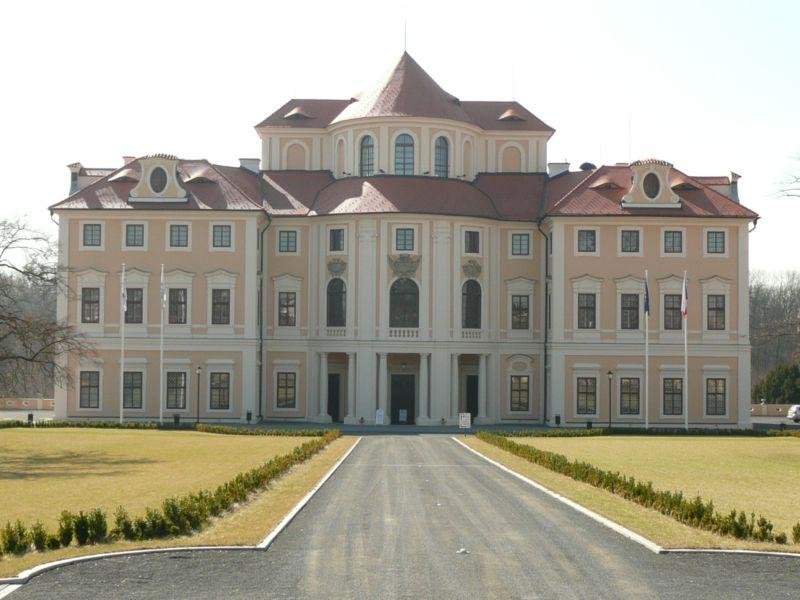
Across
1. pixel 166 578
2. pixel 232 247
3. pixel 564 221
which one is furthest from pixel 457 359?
pixel 166 578

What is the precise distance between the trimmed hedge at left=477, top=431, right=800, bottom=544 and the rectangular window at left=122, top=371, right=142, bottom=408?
106 ft

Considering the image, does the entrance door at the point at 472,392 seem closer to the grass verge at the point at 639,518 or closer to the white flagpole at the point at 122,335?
the white flagpole at the point at 122,335

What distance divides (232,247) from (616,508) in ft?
135

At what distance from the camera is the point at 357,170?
218 ft

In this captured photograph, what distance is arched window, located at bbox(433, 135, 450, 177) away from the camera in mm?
66438

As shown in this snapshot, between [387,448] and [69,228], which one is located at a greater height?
[69,228]

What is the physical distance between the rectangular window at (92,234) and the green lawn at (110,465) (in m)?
11.5

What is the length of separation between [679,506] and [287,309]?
4368 centimetres

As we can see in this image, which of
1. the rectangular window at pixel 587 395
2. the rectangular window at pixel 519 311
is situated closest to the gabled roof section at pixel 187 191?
the rectangular window at pixel 519 311

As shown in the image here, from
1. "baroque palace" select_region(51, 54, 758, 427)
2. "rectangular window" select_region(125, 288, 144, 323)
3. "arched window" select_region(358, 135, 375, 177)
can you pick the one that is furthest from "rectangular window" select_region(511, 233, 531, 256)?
"rectangular window" select_region(125, 288, 144, 323)

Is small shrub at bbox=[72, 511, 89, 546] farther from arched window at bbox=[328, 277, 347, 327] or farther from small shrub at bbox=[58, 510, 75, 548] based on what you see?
arched window at bbox=[328, 277, 347, 327]

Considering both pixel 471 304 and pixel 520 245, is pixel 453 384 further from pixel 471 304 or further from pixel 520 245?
pixel 520 245

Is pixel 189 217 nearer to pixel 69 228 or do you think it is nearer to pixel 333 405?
pixel 69 228

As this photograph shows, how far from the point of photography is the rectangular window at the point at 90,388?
62.2m
